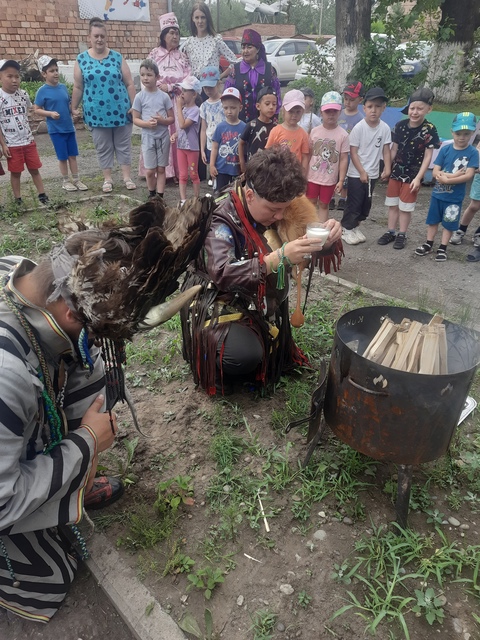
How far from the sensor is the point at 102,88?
6.51m

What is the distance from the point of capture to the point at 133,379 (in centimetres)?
348

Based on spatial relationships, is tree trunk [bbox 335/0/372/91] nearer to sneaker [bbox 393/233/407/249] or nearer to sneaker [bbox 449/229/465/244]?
sneaker [bbox 449/229/465/244]

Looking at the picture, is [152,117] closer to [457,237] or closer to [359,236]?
[359,236]

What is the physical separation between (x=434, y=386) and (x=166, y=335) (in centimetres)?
254

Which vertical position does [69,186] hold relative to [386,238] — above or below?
above

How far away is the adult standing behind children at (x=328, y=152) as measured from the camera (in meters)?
5.49

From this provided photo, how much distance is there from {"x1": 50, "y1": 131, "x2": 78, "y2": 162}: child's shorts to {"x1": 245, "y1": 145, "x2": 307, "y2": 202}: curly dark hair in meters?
5.55

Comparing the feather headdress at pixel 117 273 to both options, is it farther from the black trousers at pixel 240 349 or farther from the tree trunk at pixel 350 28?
the tree trunk at pixel 350 28

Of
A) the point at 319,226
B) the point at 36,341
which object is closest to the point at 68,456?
the point at 36,341

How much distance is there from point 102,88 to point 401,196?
4.33 meters

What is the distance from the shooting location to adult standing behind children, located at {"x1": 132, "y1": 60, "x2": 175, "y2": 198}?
639cm

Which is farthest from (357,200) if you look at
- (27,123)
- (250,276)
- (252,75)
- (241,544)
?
(27,123)

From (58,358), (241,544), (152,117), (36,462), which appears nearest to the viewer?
(36,462)

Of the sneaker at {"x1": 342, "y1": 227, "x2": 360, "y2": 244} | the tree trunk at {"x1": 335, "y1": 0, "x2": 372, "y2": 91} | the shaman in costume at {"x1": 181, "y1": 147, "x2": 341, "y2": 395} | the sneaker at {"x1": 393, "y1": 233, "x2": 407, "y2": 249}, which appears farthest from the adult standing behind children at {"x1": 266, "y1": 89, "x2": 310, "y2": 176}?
the tree trunk at {"x1": 335, "y1": 0, "x2": 372, "y2": 91}
